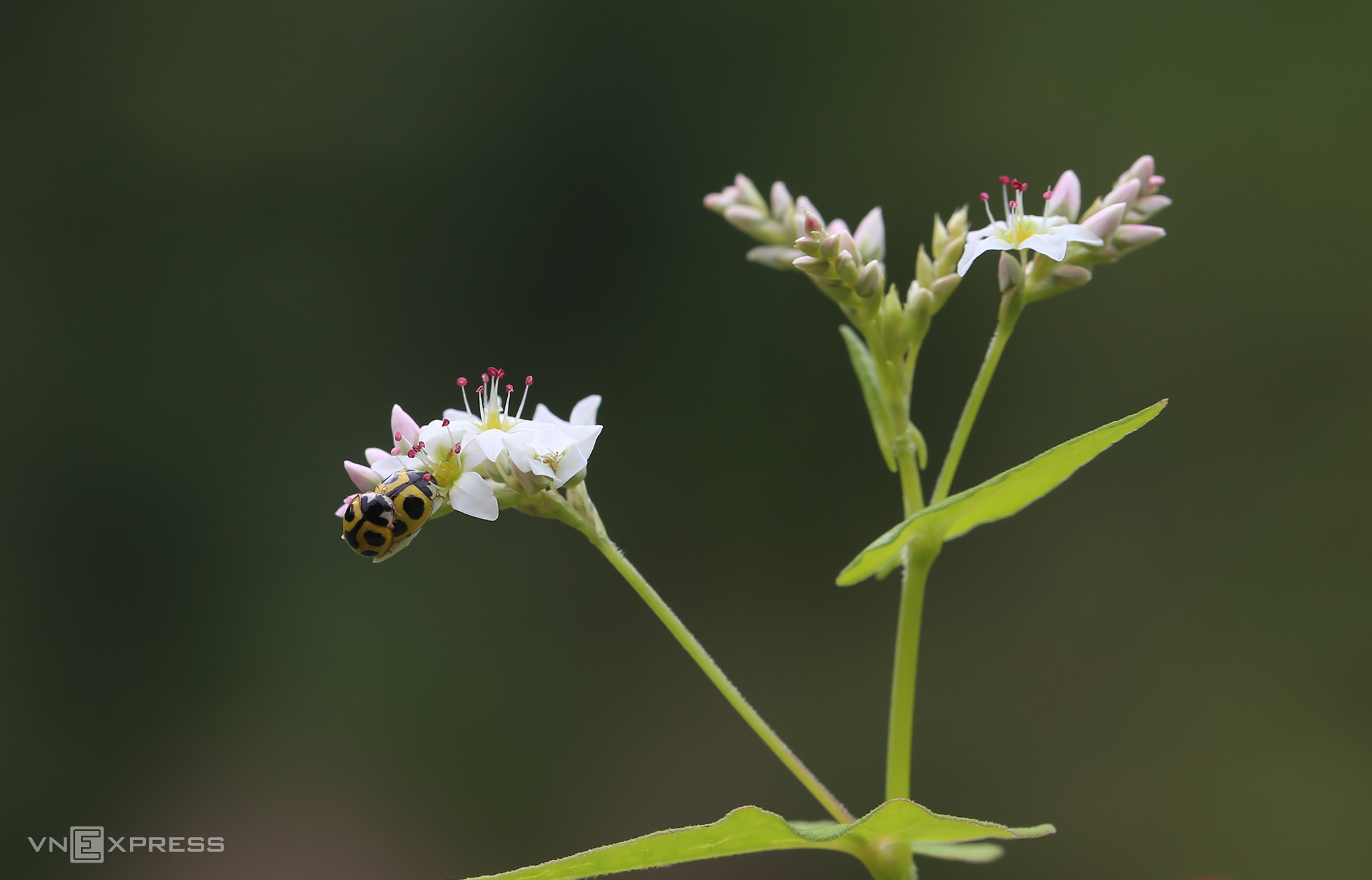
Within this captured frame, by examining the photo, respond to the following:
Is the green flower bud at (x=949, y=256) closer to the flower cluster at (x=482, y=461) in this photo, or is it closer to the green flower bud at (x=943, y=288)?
the green flower bud at (x=943, y=288)

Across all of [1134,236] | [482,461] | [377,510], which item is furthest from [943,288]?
[377,510]

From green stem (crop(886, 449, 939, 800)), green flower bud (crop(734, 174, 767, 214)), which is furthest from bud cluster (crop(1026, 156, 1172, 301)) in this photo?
green flower bud (crop(734, 174, 767, 214))

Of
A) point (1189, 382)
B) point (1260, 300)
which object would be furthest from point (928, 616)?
point (1260, 300)

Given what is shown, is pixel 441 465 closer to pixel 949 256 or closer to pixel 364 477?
pixel 364 477

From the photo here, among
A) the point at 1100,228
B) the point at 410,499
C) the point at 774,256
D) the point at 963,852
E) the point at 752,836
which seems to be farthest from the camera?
the point at 774,256

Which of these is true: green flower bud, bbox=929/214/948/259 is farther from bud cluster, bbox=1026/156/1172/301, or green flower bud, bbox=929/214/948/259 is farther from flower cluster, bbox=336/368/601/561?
flower cluster, bbox=336/368/601/561

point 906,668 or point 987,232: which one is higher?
point 987,232
